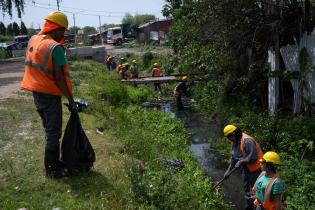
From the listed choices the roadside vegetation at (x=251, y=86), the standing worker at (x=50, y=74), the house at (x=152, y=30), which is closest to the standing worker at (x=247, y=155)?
the roadside vegetation at (x=251, y=86)

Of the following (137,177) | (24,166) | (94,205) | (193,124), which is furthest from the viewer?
(193,124)

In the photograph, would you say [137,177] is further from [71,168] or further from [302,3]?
[302,3]

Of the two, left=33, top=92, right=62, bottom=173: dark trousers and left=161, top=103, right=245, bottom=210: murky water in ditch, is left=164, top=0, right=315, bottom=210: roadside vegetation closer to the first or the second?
left=161, top=103, right=245, bottom=210: murky water in ditch

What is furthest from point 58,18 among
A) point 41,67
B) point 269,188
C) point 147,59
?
point 147,59

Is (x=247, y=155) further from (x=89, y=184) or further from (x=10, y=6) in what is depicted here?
(x=10, y=6)

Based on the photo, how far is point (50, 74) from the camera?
524 centimetres

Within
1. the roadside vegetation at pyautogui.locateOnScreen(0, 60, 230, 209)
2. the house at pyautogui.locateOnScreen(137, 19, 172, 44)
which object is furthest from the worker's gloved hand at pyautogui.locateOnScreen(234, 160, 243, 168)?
the house at pyautogui.locateOnScreen(137, 19, 172, 44)

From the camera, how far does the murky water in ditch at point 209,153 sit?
7979 mm

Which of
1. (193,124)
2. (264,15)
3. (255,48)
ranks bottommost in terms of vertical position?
(193,124)

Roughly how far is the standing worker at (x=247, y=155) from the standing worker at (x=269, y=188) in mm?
980

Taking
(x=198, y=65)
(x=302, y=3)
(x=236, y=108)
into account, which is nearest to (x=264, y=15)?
(x=302, y=3)

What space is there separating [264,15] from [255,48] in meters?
1.76

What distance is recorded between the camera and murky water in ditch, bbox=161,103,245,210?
26.2ft

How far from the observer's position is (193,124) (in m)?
13.9
